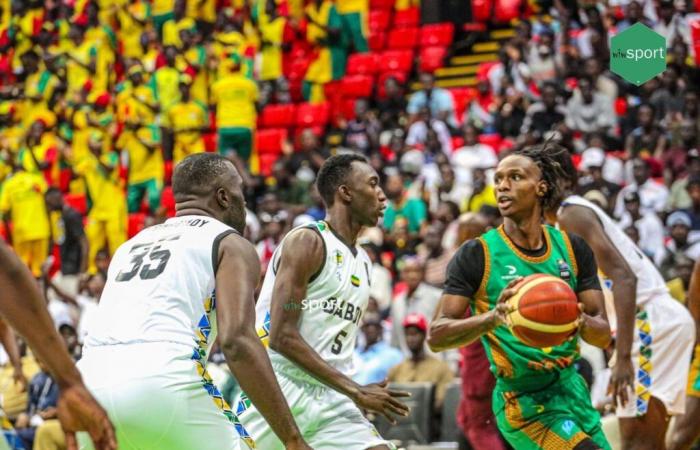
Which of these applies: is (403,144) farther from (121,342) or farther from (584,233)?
(121,342)

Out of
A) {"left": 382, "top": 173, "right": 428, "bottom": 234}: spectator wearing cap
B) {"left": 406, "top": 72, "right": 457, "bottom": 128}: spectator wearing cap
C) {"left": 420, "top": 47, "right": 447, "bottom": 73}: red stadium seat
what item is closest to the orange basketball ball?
{"left": 382, "top": 173, "right": 428, "bottom": 234}: spectator wearing cap

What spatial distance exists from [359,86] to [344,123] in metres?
0.57

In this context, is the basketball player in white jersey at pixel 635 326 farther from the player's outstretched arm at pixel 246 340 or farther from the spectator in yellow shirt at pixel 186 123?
the spectator in yellow shirt at pixel 186 123

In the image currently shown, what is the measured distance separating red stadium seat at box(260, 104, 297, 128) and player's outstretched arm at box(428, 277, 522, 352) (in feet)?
41.5

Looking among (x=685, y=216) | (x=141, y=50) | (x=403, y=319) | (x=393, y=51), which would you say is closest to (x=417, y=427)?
(x=403, y=319)

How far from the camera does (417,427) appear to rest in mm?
10383

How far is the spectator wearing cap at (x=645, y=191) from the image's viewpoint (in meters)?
12.9

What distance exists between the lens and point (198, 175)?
16.9 ft

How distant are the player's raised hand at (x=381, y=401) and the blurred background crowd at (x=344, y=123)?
4.84m

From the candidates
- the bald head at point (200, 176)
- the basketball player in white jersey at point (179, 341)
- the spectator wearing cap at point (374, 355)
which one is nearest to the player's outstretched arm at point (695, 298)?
the bald head at point (200, 176)

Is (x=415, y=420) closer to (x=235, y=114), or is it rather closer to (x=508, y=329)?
(x=508, y=329)

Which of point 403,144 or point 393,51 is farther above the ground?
point 393,51

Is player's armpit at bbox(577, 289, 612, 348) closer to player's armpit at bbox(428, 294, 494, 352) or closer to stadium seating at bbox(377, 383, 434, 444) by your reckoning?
player's armpit at bbox(428, 294, 494, 352)

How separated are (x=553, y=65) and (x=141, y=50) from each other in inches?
318
